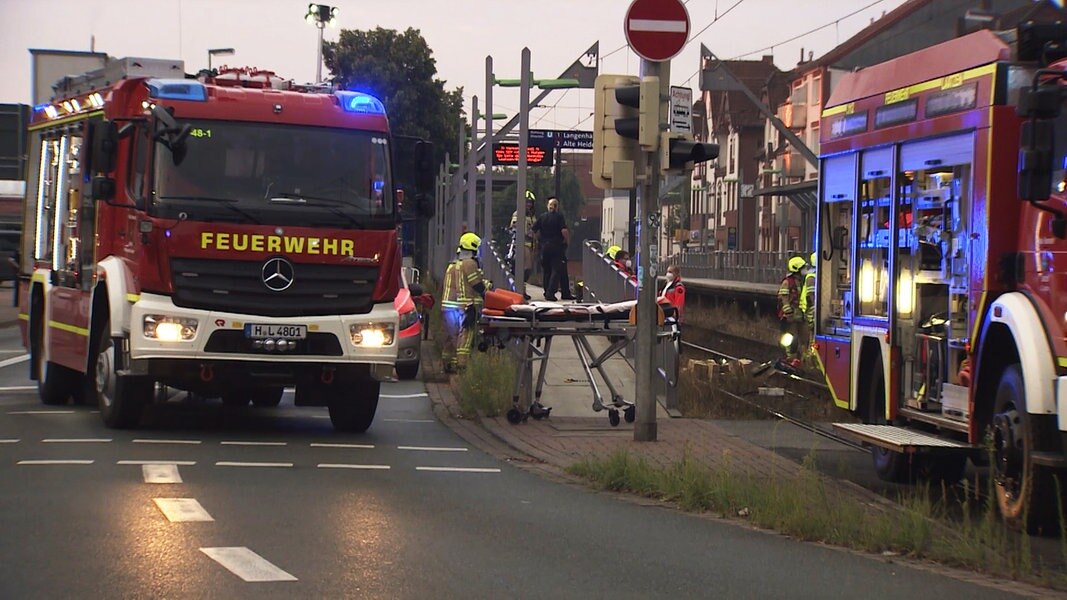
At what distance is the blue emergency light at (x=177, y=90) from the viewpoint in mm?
14422

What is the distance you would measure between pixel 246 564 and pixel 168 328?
630 cm

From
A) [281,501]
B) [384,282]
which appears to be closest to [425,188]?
[384,282]

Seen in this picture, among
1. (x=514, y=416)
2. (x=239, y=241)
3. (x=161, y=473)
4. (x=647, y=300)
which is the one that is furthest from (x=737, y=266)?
(x=161, y=473)

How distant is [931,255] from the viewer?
1249cm

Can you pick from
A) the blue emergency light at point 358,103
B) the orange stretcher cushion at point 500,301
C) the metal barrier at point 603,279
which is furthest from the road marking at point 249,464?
the metal barrier at point 603,279

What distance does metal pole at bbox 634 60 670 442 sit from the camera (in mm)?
14383

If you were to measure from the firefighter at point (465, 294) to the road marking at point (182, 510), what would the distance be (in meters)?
10.7

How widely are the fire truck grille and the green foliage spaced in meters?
3.01

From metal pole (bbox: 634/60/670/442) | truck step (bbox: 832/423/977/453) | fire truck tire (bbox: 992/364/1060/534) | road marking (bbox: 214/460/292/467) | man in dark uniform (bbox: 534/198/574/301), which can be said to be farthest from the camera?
man in dark uniform (bbox: 534/198/574/301)

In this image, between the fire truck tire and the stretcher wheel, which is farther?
the stretcher wheel

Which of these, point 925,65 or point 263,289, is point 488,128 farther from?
point 925,65

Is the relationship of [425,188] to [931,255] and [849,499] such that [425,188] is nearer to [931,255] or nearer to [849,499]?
[931,255]

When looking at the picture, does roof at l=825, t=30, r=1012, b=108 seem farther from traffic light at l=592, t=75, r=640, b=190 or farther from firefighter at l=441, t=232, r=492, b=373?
firefighter at l=441, t=232, r=492, b=373

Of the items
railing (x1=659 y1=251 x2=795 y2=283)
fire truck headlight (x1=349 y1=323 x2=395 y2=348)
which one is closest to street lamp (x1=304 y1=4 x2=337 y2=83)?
railing (x1=659 y1=251 x2=795 y2=283)
